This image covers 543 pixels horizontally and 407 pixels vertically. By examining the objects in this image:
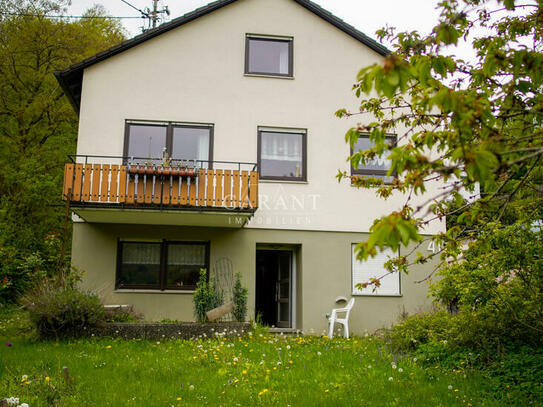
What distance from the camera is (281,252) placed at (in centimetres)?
1470

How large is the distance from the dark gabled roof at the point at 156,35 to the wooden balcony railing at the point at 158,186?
2.80 metres

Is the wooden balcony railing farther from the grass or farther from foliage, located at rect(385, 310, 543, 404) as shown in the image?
foliage, located at rect(385, 310, 543, 404)

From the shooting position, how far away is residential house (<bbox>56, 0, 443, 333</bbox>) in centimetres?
1285

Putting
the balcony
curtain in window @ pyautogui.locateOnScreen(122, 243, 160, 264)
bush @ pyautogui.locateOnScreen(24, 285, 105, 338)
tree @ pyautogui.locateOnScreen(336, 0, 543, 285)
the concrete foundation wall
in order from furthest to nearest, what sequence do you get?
curtain in window @ pyautogui.locateOnScreen(122, 243, 160, 264) → the concrete foundation wall → the balcony → bush @ pyautogui.locateOnScreen(24, 285, 105, 338) → tree @ pyautogui.locateOnScreen(336, 0, 543, 285)

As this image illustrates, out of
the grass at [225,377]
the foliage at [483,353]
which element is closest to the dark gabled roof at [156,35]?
the grass at [225,377]

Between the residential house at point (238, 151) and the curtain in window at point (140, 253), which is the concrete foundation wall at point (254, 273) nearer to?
the residential house at point (238, 151)

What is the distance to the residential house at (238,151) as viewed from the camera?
1285cm

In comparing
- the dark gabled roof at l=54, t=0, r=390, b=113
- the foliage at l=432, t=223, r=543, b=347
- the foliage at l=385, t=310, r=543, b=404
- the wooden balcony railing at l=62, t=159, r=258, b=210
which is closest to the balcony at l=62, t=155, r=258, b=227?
the wooden balcony railing at l=62, t=159, r=258, b=210

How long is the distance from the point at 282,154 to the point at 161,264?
13.0ft

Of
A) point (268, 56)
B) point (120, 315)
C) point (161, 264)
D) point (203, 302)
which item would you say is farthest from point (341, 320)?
point (268, 56)

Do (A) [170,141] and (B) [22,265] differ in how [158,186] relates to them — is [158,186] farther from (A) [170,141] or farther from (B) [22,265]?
(B) [22,265]

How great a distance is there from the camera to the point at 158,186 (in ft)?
38.6

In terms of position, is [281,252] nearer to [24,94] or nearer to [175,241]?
[175,241]

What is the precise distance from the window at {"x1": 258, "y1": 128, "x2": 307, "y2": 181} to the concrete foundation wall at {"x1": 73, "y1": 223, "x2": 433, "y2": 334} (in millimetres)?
1427
